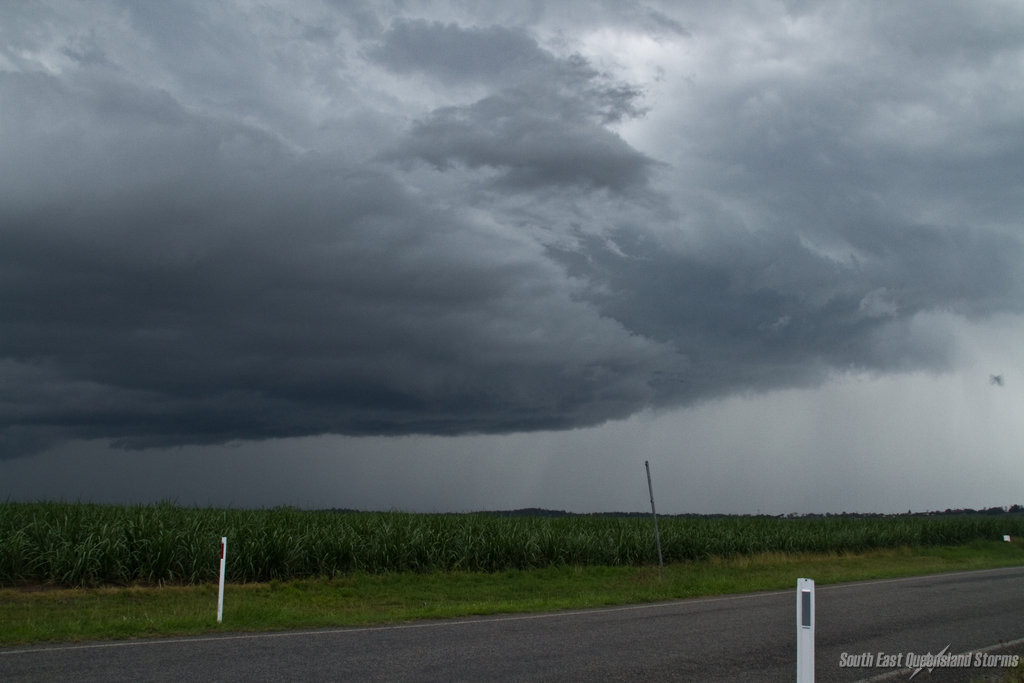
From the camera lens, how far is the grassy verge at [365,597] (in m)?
13.3

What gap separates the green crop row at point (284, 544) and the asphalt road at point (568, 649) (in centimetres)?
1031

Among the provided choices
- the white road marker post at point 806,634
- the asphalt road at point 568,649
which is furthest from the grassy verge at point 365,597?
the white road marker post at point 806,634

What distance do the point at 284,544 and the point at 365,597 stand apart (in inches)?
148

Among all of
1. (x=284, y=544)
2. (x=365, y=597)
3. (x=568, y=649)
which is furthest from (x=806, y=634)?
(x=284, y=544)

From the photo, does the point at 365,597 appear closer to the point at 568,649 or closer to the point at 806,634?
the point at 568,649

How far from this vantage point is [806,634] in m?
6.40

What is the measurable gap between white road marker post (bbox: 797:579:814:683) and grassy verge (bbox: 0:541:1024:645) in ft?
30.2

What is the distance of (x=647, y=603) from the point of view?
1834 cm

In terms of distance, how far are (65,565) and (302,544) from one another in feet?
19.7

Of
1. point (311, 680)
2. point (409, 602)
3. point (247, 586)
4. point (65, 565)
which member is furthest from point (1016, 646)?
point (65, 565)

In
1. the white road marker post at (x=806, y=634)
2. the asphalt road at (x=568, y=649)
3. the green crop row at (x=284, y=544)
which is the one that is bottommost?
the asphalt road at (x=568, y=649)

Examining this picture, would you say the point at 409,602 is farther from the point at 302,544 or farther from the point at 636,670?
the point at 636,670

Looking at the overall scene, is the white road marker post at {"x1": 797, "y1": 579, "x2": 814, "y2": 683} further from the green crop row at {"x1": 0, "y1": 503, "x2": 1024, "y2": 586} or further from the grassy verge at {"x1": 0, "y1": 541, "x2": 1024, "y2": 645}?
the green crop row at {"x1": 0, "y1": 503, "x2": 1024, "y2": 586}

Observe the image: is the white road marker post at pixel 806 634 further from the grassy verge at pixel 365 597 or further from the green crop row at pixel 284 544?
the green crop row at pixel 284 544
